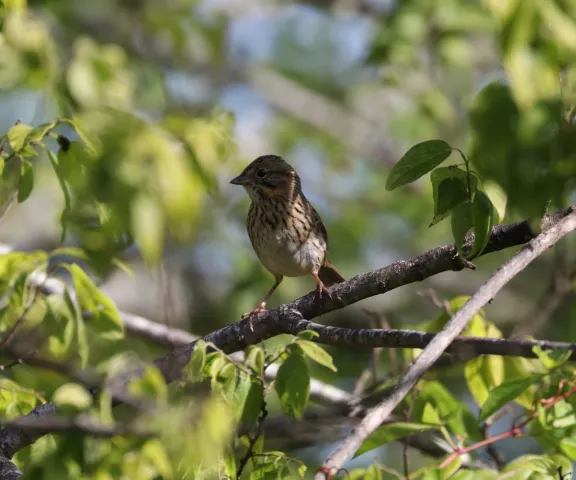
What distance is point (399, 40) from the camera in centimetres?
771

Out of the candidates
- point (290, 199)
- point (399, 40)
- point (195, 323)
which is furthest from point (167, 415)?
point (195, 323)

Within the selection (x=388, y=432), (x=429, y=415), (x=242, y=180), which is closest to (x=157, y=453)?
(x=388, y=432)

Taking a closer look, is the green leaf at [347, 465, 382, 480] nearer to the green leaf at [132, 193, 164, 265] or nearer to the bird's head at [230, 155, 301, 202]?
the green leaf at [132, 193, 164, 265]

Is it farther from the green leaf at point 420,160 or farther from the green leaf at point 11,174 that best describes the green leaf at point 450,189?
the green leaf at point 11,174

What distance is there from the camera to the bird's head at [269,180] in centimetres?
638

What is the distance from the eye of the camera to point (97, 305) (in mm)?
3836

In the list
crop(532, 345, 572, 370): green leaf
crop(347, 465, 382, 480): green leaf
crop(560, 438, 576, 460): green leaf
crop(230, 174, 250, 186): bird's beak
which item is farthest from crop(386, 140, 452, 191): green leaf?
crop(230, 174, 250, 186): bird's beak

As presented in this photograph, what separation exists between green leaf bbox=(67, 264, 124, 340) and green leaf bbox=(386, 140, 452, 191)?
4.42 feet

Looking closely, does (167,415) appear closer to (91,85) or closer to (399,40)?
(91,85)

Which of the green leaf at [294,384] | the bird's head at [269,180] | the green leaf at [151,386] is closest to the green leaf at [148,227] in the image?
the green leaf at [151,386]

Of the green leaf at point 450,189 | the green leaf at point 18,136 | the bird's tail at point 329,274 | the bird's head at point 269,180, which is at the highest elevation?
the green leaf at point 18,136

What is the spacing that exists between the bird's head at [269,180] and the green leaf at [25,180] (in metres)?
2.90

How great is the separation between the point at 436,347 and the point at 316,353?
1.29 feet

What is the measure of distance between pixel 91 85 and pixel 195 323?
5.81m
